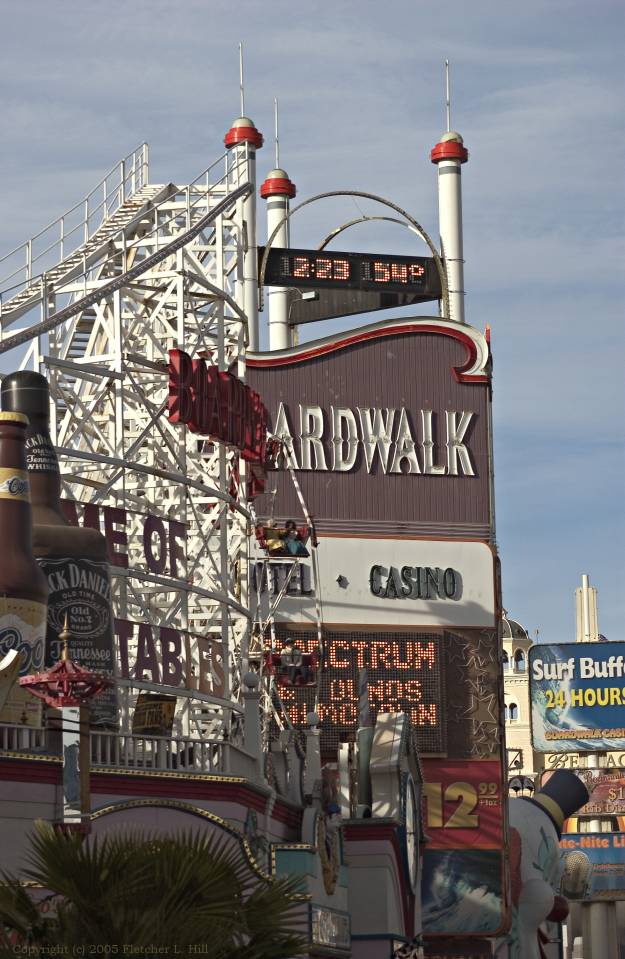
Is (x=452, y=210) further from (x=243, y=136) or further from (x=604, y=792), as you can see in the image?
(x=604, y=792)

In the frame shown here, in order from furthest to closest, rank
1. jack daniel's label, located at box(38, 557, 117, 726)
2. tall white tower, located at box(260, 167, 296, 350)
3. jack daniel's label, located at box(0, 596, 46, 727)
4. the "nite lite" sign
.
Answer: tall white tower, located at box(260, 167, 296, 350)
the "nite lite" sign
jack daniel's label, located at box(38, 557, 117, 726)
jack daniel's label, located at box(0, 596, 46, 727)

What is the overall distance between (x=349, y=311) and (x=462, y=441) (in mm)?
6584

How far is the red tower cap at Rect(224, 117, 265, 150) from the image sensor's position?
187ft

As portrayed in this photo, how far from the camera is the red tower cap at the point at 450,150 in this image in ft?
197

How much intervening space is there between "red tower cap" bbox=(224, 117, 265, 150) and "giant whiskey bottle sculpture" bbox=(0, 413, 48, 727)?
29.2 m

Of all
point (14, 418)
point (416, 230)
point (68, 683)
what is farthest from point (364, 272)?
point (68, 683)

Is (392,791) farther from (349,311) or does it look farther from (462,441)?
(349,311)

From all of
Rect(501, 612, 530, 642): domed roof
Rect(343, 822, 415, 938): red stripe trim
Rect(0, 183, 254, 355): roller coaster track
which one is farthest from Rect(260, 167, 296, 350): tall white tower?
Rect(501, 612, 530, 642): domed roof

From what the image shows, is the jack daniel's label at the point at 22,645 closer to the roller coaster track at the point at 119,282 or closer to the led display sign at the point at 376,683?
the roller coaster track at the point at 119,282

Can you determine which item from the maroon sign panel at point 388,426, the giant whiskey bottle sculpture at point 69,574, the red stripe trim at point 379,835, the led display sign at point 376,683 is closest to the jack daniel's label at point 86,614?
the giant whiskey bottle sculpture at point 69,574

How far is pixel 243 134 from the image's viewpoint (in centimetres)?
5709

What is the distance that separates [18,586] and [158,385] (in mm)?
22403

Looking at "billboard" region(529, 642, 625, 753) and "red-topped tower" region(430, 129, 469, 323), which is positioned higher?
"red-topped tower" region(430, 129, 469, 323)

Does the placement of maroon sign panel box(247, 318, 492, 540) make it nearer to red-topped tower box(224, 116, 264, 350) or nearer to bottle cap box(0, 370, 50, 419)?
red-topped tower box(224, 116, 264, 350)
